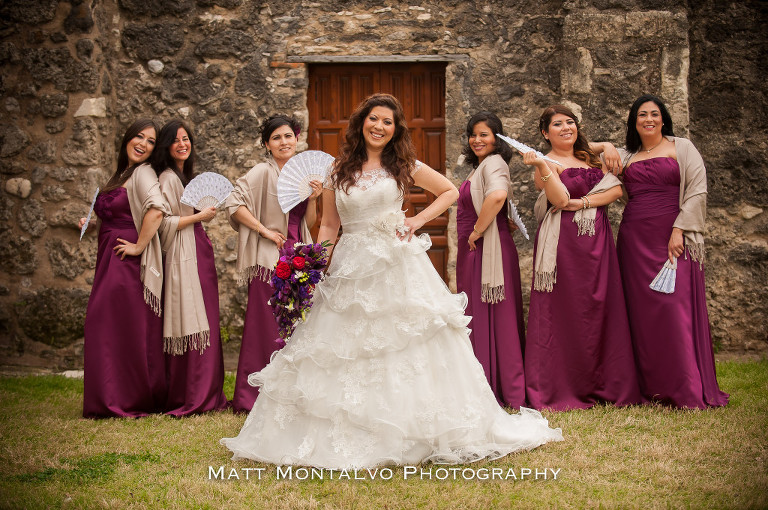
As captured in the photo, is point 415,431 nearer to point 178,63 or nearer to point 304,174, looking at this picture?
point 304,174

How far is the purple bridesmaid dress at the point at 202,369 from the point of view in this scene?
5008 millimetres

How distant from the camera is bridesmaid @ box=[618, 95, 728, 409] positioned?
15.7 ft

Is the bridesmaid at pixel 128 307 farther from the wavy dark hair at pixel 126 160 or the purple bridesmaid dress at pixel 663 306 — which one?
the purple bridesmaid dress at pixel 663 306

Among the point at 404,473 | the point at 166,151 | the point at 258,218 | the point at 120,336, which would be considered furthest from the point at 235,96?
the point at 404,473

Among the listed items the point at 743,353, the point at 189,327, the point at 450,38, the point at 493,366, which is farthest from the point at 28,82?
the point at 743,353

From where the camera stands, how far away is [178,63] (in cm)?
671

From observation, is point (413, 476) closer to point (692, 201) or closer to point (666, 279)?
point (666, 279)

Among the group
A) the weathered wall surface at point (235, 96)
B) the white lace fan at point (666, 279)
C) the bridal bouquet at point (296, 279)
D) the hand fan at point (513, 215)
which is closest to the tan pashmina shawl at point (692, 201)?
the white lace fan at point (666, 279)

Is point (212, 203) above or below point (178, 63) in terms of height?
below

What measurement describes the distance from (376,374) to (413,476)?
512mm

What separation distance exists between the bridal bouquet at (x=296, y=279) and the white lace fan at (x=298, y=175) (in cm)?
101

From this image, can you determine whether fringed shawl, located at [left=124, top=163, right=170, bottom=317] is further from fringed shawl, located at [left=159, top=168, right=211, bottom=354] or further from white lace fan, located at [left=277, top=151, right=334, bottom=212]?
white lace fan, located at [left=277, top=151, right=334, bottom=212]

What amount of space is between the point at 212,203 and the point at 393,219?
6.06 ft

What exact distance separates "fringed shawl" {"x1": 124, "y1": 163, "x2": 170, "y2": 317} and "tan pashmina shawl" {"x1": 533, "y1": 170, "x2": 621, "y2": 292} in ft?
8.60
